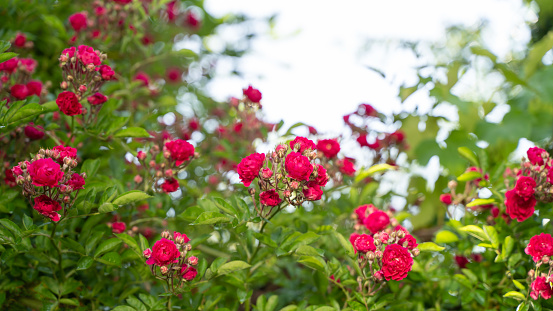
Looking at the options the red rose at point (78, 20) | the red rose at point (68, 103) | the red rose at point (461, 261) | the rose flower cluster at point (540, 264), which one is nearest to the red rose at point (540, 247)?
the rose flower cluster at point (540, 264)

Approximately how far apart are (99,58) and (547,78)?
171cm

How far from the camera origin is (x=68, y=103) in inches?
41.4

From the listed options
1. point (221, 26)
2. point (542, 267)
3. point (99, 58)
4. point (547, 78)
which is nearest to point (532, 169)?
point (542, 267)

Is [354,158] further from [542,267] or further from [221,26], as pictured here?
[221,26]

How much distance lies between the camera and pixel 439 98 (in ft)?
5.61

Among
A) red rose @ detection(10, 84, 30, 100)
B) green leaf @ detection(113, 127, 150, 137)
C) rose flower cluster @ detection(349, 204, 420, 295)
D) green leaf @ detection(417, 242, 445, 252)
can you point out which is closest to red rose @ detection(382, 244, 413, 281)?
rose flower cluster @ detection(349, 204, 420, 295)

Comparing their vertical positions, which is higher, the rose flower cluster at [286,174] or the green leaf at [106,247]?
the rose flower cluster at [286,174]

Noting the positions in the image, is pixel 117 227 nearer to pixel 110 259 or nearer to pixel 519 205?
pixel 110 259

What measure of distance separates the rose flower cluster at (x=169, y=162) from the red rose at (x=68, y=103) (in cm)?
21

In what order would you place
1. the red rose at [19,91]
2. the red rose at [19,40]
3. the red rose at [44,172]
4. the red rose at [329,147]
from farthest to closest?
1. the red rose at [19,40]
2. the red rose at [329,147]
3. the red rose at [19,91]
4. the red rose at [44,172]

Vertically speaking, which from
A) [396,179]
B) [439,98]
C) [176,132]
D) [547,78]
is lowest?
[396,179]

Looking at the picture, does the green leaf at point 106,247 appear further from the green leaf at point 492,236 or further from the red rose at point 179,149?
the green leaf at point 492,236

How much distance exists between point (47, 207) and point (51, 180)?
0.21 ft

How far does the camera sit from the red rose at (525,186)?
1.07 metres
